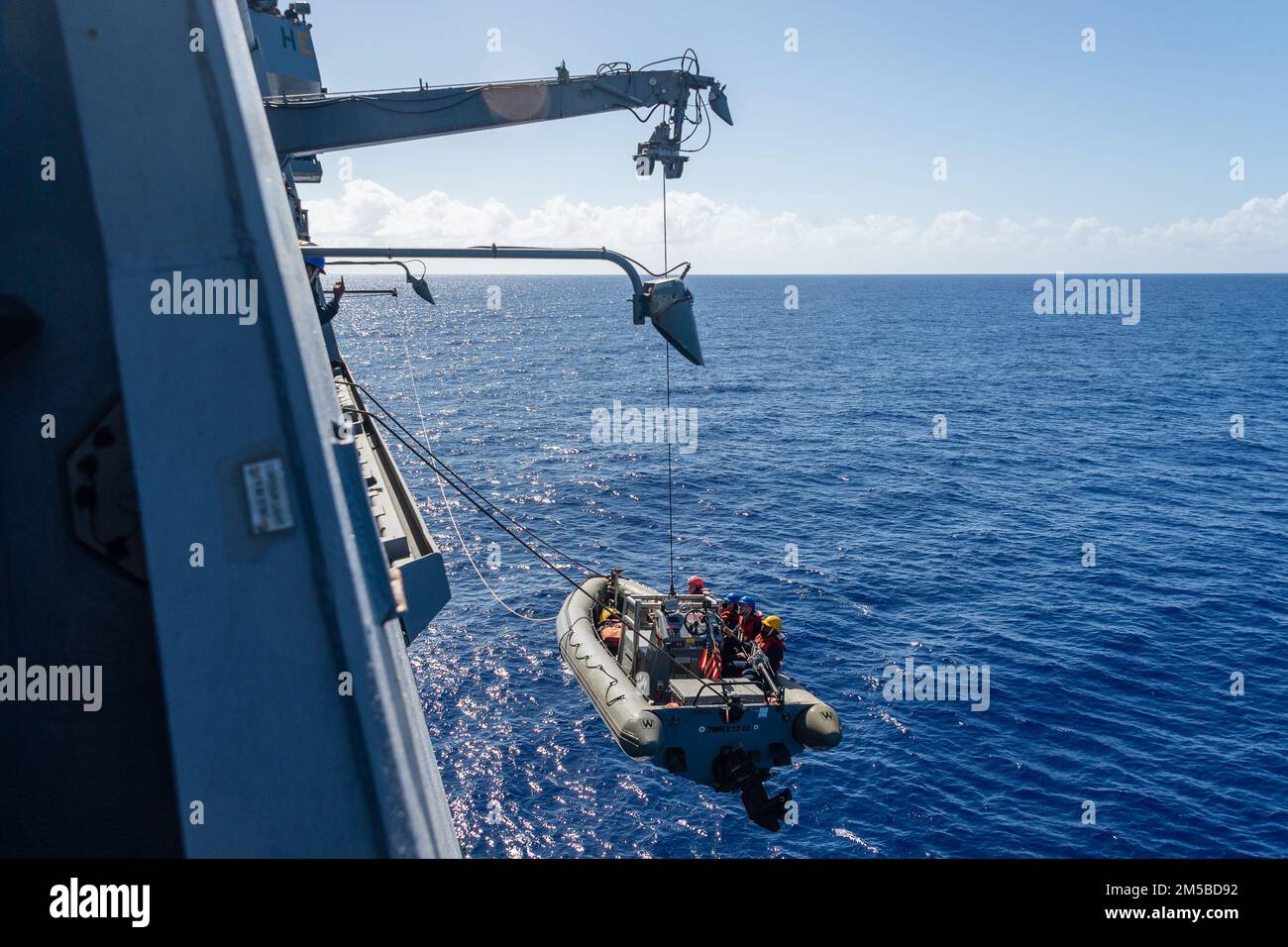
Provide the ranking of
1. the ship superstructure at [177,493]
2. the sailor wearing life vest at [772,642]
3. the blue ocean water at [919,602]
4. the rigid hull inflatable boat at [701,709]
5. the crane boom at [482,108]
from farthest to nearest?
the blue ocean water at [919,602]
the sailor wearing life vest at [772,642]
the rigid hull inflatable boat at [701,709]
the crane boom at [482,108]
the ship superstructure at [177,493]

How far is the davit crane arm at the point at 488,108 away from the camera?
1391cm

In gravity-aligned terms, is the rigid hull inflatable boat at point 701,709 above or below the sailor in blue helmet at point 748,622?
below

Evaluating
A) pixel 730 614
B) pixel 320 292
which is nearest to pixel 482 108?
pixel 320 292

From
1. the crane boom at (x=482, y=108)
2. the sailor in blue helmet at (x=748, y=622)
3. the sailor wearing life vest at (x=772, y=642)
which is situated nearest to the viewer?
the crane boom at (x=482, y=108)

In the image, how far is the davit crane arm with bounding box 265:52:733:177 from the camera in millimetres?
13906

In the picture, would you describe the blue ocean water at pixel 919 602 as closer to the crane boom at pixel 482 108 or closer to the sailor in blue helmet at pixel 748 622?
the sailor in blue helmet at pixel 748 622

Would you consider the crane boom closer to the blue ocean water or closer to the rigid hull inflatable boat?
the rigid hull inflatable boat

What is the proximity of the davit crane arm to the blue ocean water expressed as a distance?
13.8m

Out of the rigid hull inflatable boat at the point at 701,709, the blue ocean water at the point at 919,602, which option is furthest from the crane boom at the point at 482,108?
the blue ocean water at the point at 919,602

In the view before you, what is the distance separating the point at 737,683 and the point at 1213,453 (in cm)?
4588

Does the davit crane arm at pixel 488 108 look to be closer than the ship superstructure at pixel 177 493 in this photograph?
No

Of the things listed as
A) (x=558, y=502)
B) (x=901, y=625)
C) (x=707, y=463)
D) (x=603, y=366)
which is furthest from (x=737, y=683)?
(x=603, y=366)

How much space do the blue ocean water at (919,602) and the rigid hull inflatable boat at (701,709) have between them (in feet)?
10.2

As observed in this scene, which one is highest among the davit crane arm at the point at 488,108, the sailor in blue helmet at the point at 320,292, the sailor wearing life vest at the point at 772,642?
the davit crane arm at the point at 488,108
